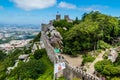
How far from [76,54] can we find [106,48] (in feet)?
13.2

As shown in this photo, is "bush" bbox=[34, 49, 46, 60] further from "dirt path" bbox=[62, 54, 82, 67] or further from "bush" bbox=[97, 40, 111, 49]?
"bush" bbox=[97, 40, 111, 49]

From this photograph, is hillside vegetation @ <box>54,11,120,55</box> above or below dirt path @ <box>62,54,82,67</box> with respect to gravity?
above

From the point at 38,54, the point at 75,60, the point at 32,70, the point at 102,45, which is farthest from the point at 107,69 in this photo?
the point at 38,54

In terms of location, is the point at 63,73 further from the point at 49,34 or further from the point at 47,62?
the point at 49,34

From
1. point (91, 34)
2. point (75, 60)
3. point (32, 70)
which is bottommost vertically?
point (32, 70)

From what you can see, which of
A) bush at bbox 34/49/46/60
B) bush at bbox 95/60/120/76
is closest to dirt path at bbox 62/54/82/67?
bush at bbox 95/60/120/76

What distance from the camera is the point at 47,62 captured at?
38.8m

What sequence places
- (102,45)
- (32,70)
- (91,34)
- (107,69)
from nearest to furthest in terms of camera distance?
1. (107,69)
2. (32,70)
3. (102,45)
4. (91,34)

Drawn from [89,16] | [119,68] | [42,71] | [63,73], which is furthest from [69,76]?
[89,16]

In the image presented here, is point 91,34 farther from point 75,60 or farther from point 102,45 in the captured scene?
point 75,60

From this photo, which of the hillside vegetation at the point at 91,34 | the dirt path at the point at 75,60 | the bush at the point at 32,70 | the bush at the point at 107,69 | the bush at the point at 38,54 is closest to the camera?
the bush at the point at 107,69

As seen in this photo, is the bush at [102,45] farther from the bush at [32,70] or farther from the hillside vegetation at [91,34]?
the bush at [32,70]

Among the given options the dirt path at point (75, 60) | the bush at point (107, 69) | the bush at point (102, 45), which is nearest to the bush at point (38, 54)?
the dirt path at point (75, 60)

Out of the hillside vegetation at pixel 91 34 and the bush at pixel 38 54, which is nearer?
the hillside vegetation at pixel 91 34
